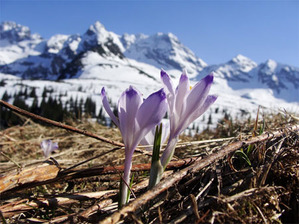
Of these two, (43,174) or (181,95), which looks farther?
(43,174)

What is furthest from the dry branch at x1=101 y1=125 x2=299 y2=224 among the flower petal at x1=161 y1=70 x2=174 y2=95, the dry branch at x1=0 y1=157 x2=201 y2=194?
the flower petal at x1=161 y1=70 x2=174 y2=95

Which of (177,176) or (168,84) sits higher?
(168,84)

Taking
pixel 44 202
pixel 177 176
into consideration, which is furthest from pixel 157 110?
pixel 44 202

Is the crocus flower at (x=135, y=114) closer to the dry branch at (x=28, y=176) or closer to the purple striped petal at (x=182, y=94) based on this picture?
the purple striped petal at (x=182, y=94)

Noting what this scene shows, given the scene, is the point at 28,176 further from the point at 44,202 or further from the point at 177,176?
the point at 177,176

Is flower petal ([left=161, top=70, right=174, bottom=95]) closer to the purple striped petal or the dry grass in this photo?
the purple striped petal
